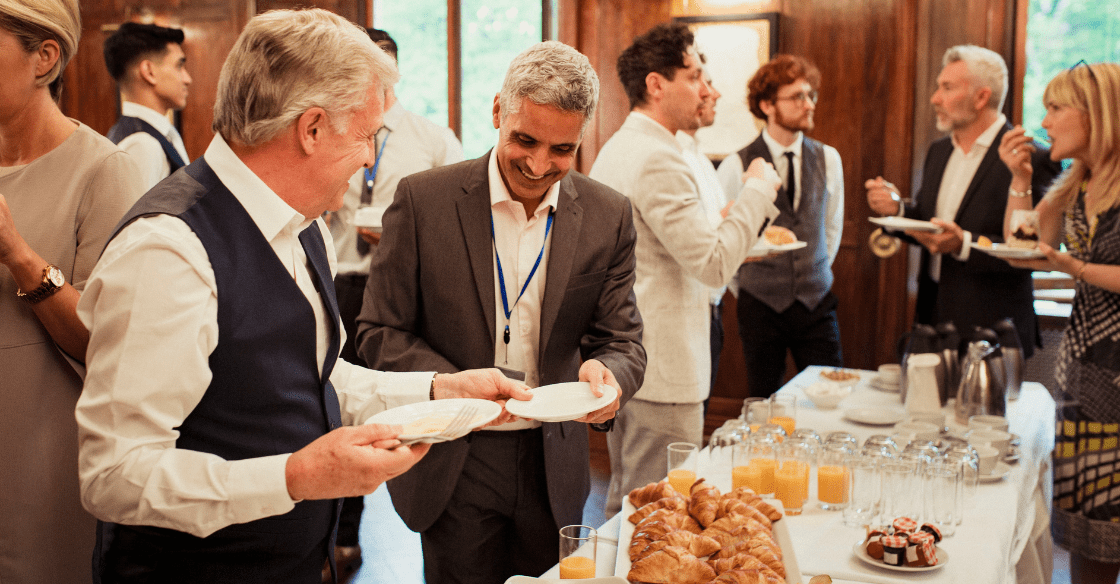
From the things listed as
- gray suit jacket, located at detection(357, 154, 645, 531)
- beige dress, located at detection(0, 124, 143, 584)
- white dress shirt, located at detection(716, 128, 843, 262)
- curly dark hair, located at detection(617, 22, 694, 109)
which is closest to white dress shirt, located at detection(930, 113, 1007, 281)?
white dress shirt, located at detection(716, 128, 843, 262)

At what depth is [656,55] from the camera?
3.04 m

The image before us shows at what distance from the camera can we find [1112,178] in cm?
294

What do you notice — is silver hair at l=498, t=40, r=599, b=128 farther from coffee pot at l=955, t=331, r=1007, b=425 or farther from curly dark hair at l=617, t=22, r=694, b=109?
coffee pot at l=955, t=331, r=1007, b=425

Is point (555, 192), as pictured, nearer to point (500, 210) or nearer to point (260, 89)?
point (500, 210)

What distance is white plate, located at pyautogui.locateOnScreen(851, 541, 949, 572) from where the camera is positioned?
1.64m

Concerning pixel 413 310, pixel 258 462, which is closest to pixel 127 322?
pixel 258 462

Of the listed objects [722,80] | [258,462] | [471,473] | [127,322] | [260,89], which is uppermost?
[722,80]

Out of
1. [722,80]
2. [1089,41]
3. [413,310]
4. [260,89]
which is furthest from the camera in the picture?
[722,80]

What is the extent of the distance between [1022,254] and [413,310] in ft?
7.99

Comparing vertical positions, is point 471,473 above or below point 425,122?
below

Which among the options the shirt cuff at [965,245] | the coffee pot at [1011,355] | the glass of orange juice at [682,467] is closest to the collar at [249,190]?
the glass of orange juice at [682,467]

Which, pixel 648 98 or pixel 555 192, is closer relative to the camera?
pixel 555 192

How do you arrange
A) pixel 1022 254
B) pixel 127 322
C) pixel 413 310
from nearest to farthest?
pixel 127 322, pixel 413 310, pixel 1022 254

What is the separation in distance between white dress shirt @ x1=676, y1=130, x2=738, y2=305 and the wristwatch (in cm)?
210
